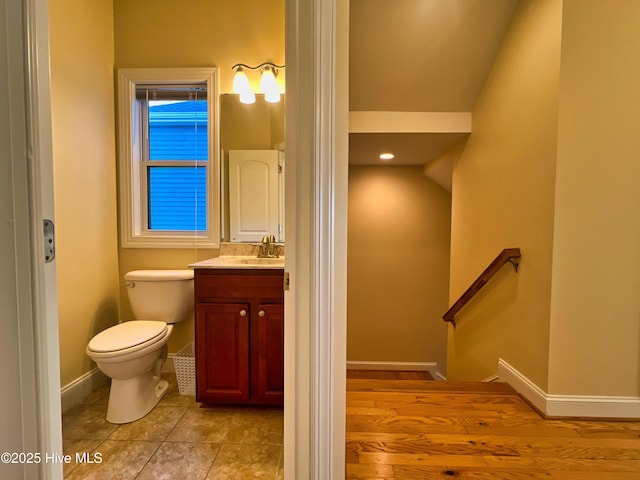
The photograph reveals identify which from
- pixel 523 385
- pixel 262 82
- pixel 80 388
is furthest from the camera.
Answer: pixel 262 82

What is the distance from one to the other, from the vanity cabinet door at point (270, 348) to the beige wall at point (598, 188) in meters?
1.47

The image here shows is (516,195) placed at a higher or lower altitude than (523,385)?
higher

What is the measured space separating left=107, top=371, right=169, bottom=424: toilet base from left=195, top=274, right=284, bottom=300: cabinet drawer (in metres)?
0.65

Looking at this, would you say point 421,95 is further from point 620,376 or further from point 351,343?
point 351,343

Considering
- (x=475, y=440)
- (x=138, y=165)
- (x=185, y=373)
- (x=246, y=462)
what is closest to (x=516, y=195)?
(x=475, y=440)

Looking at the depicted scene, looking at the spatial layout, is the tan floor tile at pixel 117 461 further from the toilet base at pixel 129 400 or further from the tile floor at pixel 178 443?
the toilet base at pixel 129 400

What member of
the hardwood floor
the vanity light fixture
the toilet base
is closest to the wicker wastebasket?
the toilet base

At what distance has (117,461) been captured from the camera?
1415mm

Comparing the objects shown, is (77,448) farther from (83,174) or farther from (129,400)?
(83,174)

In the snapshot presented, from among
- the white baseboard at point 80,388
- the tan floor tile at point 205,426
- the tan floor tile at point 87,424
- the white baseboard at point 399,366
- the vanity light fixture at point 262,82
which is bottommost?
the white baseboard at point 399,366

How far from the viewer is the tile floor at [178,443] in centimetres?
136

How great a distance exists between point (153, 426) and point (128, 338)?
512mm

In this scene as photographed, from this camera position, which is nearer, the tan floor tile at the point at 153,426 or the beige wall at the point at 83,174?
the tan floor tile at the point at 153,426

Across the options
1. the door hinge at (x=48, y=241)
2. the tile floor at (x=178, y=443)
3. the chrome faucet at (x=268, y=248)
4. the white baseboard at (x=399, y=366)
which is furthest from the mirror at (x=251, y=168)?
the white baseboard at (x=399, y=366)
